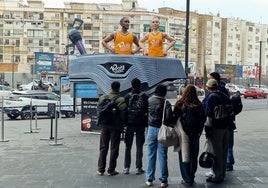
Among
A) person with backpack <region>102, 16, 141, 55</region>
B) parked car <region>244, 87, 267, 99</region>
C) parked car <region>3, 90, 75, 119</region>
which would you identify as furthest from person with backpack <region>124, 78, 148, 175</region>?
parked car <region>244, 87, 267, 99</region>

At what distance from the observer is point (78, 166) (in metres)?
9.73

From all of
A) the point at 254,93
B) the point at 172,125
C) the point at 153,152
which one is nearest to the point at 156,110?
the point at 172,125

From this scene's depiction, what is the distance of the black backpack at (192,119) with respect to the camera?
752cm

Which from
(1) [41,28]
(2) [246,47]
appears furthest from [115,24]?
(2) [246,47]

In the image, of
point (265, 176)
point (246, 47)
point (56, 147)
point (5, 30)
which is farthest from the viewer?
point (246, 47)

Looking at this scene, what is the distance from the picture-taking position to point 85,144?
13266mm

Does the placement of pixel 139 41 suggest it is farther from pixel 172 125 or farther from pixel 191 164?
pixel 191 164

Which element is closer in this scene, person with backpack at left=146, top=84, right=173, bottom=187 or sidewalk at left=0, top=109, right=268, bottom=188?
person with backpack at left=146, top=84, right=173, bottom=187

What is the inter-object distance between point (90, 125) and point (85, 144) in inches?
87.2

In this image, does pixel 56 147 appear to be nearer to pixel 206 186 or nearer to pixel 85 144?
pixel 85 144

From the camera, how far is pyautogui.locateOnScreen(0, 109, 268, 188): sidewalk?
810 centimetres

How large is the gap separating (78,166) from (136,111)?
209 cm

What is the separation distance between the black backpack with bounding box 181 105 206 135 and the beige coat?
0.07 metres

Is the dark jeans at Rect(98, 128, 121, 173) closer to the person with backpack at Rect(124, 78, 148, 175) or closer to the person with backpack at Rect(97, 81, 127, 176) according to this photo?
the person with backpack at Rect(97, 81, 127, 176)
